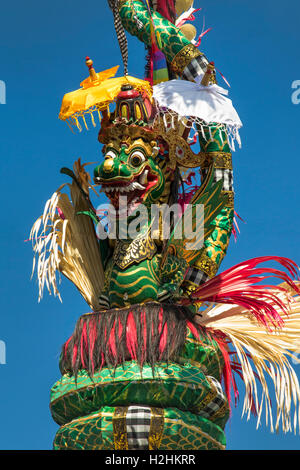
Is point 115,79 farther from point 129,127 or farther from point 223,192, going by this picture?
point 223,192

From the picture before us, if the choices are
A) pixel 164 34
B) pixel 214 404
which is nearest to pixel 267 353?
pixel 214 404

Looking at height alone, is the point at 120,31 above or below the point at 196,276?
above

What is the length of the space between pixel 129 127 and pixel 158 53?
939 millimetres

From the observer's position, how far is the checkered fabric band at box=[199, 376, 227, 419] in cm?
742

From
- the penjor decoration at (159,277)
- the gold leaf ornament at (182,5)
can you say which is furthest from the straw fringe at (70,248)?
the gold leaf ornament at (182,5)

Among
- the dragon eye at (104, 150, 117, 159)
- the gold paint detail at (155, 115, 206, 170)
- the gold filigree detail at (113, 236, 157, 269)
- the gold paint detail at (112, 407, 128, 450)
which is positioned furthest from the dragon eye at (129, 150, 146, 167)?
the gold paint detail at (112, 407, 128, 450)

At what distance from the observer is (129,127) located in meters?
7.82

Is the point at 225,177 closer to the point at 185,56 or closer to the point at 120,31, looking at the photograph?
the point at 185,56

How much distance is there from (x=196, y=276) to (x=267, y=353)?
753 mm

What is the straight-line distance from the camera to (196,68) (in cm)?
823

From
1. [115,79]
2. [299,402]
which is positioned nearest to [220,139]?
[115,79]

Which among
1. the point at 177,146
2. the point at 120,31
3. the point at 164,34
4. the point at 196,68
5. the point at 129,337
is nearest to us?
the point at 129,337

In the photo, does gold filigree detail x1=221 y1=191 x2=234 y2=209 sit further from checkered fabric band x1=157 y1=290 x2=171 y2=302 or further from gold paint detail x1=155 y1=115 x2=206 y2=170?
checkered fabric band x1=157 y1=290 x2=171 y2=302
